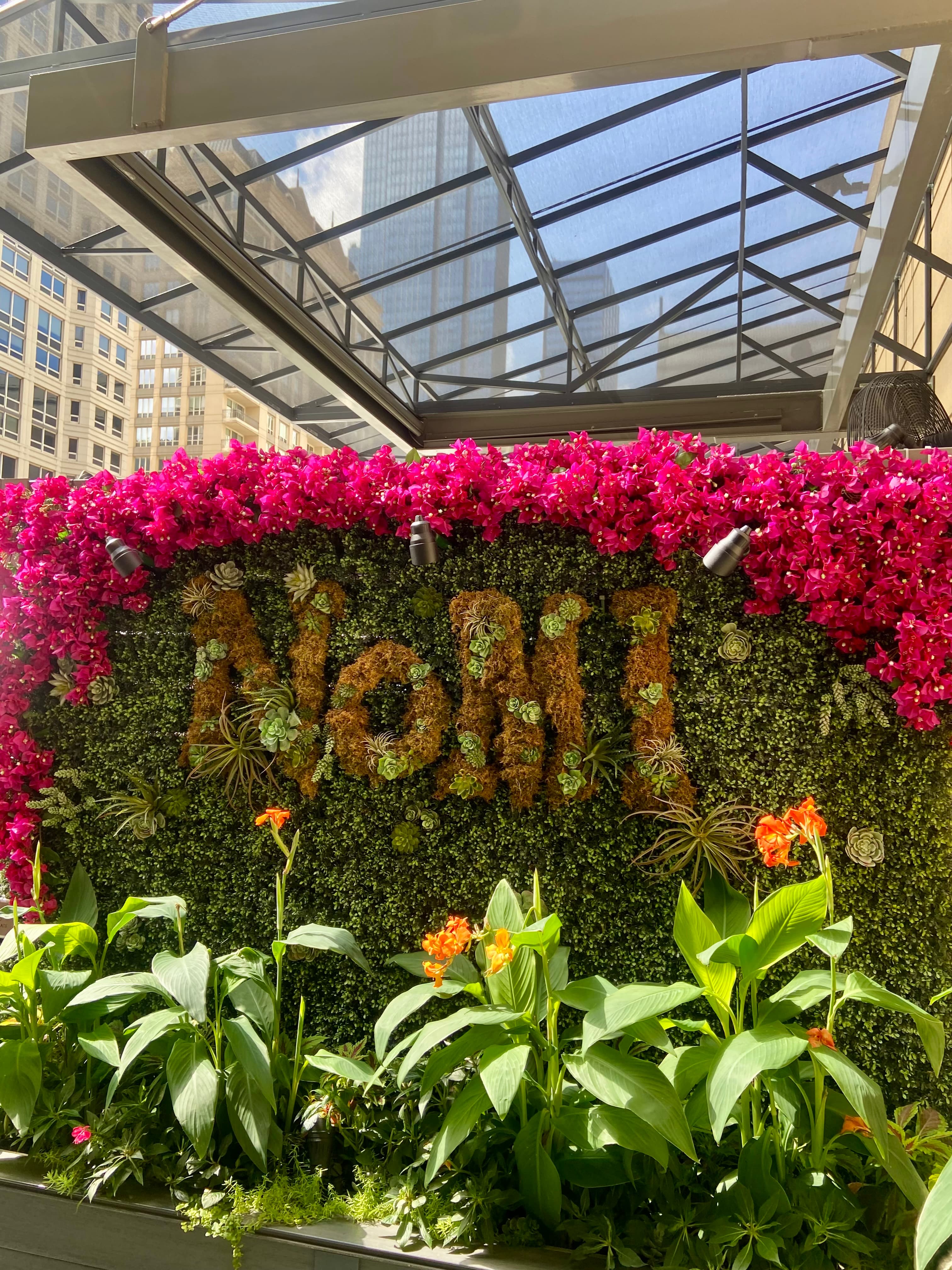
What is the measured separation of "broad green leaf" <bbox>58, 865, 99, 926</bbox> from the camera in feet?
8.54

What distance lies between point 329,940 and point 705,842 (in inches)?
41.6

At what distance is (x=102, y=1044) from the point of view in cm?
195

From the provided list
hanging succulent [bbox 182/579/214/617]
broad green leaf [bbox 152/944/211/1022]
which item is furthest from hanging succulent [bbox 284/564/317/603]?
broad green leaf [bbox 152/944/211/1022]

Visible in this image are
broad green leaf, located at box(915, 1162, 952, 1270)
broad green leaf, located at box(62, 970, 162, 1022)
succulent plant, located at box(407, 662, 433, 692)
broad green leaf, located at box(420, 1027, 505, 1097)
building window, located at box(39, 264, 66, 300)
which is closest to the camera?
broad green leaf, located at box(915, 1162, 952, 1270)

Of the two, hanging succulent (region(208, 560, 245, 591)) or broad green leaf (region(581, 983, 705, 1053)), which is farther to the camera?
hanging succulent (region(208, 560, 245, 591))

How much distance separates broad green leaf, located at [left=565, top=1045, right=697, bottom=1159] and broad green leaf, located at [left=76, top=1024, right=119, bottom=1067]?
41.7 inches

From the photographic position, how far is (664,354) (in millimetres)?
5012

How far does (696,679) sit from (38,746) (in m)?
2.24

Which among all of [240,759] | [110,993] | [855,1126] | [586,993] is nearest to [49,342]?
[240,759]

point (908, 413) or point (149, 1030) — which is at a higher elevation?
point (908, 413)

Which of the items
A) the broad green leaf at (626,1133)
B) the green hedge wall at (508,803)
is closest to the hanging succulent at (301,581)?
the green hedge wall at (508,803)

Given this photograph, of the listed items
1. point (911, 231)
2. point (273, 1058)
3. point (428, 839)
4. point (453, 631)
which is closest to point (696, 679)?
point (453, 631)

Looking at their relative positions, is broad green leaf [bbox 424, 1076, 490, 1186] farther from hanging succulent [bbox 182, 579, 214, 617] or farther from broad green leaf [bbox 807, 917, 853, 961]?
hanging succulent [bbox 182, 579, 214, 617]

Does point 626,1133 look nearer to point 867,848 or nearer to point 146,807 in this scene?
point 867,848
